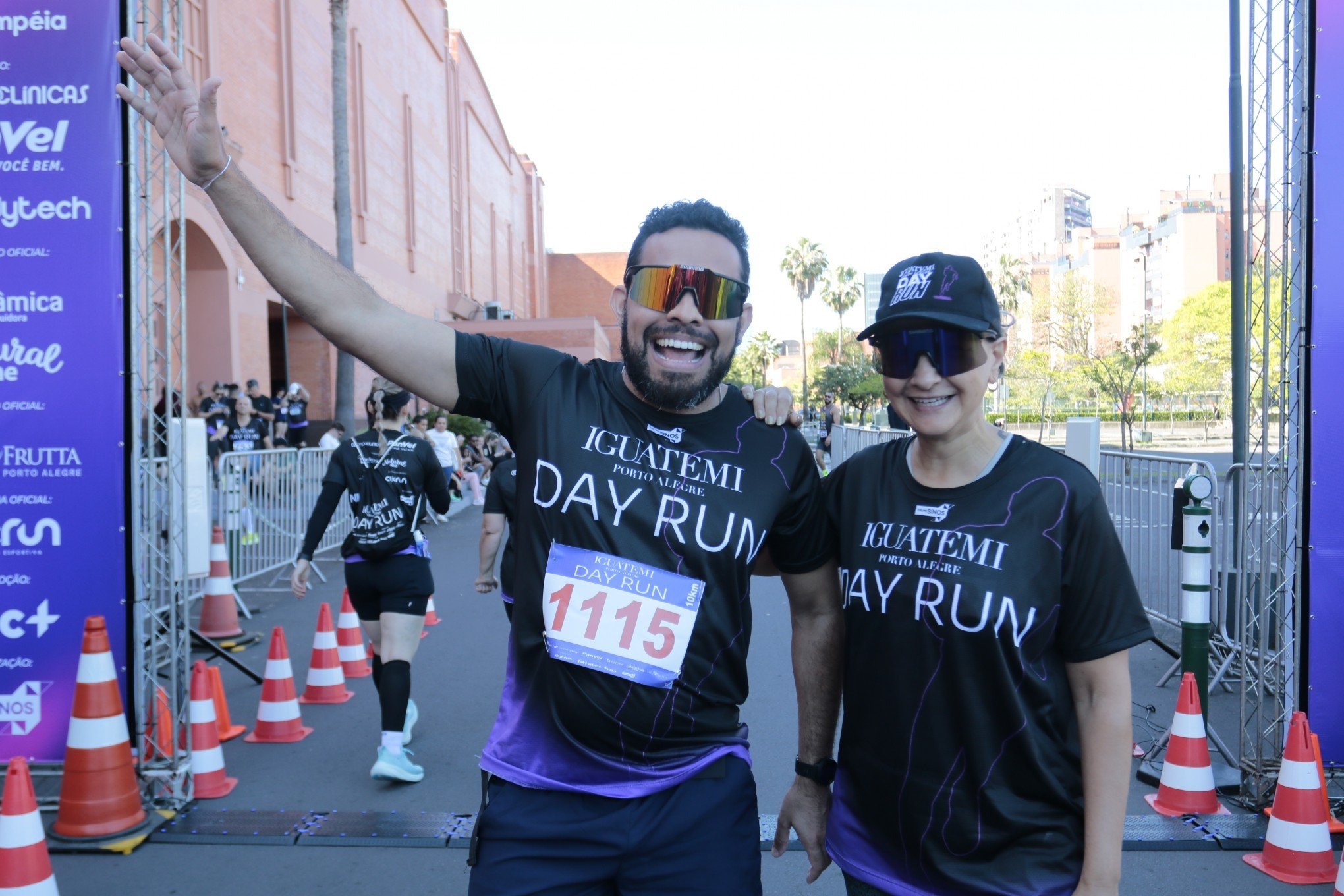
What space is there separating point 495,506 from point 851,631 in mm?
4778

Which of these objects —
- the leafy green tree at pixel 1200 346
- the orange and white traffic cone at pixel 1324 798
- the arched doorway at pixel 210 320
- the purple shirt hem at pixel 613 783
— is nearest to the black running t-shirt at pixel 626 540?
the purple shirt hem at pixel 613 783

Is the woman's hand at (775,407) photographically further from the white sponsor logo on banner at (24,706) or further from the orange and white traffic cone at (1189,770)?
the white sponsor logo on banner at (24,706)

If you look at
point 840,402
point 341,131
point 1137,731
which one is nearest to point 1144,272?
point 840,402

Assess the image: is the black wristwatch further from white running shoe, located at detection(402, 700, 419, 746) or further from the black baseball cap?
white running shoe, located at detection(402, 700, 419, 746)

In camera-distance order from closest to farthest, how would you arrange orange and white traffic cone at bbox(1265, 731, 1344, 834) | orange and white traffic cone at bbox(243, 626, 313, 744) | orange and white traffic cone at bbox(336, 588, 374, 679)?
orange and white traffic cone at bbox(1265, 731, 1344, 834) → orange and white traffic cone at bbox(243, 626, 313, 744) → orange and white traffic cone at bbox(336, 588, 374, 679)

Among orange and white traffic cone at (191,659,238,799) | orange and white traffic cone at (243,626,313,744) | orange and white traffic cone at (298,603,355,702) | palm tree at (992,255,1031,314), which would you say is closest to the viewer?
orange and white traffic cone at (191,659,238,799)

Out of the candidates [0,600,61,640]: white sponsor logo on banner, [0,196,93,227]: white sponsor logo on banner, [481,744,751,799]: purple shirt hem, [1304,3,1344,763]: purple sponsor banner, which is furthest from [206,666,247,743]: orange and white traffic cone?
[1304,3,1344,763]: purple sponsor banner

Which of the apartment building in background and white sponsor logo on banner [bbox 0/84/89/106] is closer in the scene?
white sponsor logo on banner [bbox 0/84/89/106]

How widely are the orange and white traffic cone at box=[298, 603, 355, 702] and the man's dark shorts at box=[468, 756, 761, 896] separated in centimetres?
499

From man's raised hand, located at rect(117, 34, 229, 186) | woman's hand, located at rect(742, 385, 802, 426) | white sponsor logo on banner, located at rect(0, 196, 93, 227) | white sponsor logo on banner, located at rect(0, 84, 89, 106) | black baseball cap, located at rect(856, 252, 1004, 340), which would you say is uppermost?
white sponsor logo on banner, located at rect(0, 84, 89, 106)

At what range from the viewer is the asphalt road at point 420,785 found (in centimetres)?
418

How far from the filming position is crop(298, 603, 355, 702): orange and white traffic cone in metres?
6.91

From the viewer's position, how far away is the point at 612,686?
88.3 inches

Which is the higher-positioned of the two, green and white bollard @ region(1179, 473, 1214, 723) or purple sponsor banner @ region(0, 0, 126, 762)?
purple sponsor banner @ region(0, 0, 126, 762)
